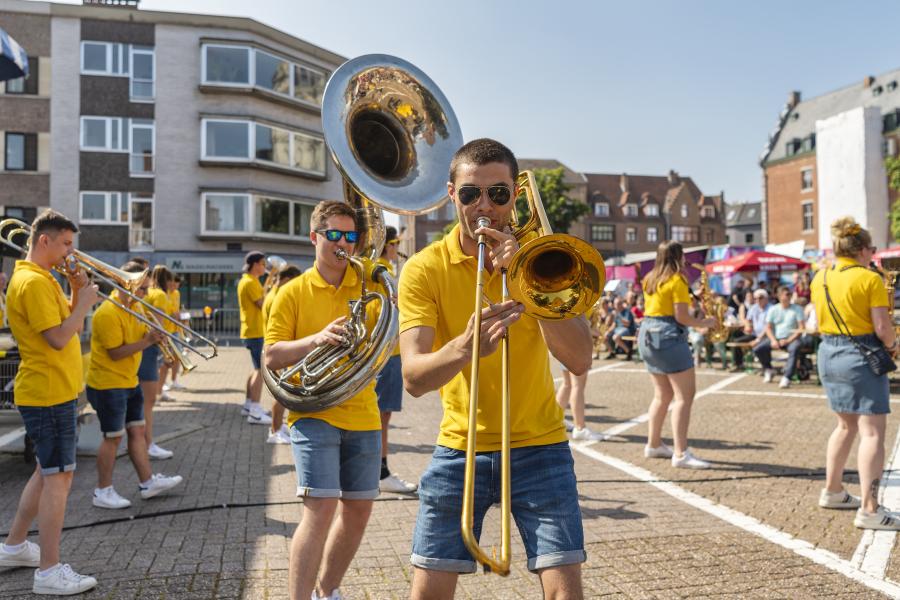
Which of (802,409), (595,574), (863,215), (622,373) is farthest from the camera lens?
(863,215)

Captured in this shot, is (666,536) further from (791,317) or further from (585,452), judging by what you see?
(791,317)

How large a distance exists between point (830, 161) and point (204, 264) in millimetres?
39332

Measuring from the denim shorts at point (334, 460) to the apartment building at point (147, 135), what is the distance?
88.7ft

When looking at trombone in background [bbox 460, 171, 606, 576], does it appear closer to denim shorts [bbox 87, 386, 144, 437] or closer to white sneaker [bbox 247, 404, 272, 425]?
denim shorts [bbox 87, 386, 144, 437]

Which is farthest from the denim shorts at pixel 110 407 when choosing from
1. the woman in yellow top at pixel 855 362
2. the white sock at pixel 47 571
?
the woman in yellow top at pixel 855 362

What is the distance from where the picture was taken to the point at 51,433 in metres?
3.91

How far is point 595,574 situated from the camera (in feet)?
13.1

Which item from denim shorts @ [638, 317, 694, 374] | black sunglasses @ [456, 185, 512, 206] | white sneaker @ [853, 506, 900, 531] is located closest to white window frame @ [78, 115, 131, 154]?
denim shorts @ [638, 317, 694, 374]

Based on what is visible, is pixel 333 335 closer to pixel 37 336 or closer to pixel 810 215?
pixel 37 336

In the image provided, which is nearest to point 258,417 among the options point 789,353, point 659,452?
point 659,452

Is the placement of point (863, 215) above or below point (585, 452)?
above

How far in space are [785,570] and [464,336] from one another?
2.92 m

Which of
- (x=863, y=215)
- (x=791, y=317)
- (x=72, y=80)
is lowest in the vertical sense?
(x=791, y=317)

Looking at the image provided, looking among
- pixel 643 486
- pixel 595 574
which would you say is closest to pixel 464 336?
pixel 595 574
